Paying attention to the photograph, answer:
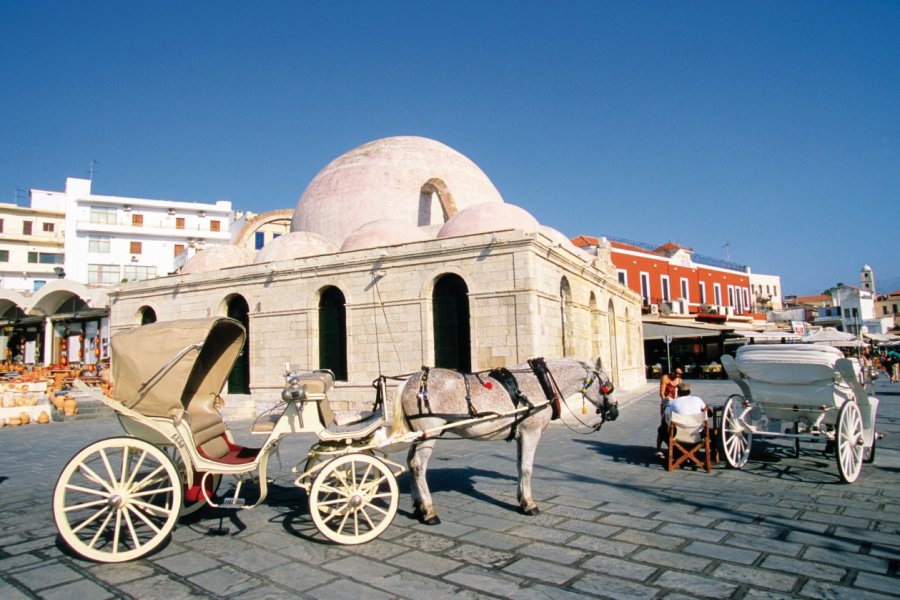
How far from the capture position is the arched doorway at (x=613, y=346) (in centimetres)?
2102

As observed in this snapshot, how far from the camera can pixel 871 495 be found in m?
6.04

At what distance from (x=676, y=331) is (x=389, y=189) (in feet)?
49.0

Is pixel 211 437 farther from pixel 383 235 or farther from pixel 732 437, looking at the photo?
pixel 383 235

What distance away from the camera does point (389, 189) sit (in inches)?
787

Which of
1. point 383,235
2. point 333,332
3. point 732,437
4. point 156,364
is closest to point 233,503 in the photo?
point 156,364

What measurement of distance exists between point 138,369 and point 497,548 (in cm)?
353

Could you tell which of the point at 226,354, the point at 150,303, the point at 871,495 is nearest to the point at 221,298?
the point at 150,303

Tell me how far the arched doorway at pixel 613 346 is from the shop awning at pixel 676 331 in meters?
2.59

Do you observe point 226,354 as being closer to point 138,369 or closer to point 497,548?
point 138,369

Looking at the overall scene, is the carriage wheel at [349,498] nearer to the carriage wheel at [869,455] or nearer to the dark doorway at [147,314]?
the carriage wheel at [869,455]

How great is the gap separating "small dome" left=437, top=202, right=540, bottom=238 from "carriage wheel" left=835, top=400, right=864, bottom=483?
359 inches

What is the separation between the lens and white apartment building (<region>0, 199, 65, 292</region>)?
148 ft

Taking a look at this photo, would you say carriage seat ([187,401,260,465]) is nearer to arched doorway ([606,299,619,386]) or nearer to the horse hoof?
the horse hoof

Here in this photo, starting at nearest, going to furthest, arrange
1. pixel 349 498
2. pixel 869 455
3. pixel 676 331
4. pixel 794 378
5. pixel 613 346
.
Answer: pixel 349 498 < pixel 794 378 < pixel 869 455 < pixel 613 346 < pixel 676 331
